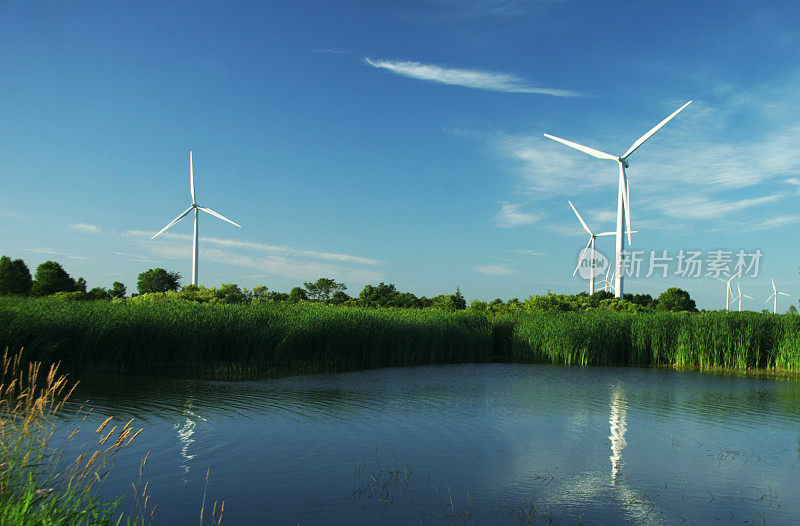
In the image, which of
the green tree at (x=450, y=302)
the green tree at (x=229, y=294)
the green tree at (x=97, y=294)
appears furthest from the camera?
the green tree at (x=450, y=302)

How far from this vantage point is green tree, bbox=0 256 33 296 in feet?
142

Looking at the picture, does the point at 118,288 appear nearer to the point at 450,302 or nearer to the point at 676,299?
the point at 450,302

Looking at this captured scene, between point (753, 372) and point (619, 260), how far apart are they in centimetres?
2014

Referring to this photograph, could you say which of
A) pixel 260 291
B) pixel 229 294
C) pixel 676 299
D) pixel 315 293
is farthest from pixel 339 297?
pixel 676 299

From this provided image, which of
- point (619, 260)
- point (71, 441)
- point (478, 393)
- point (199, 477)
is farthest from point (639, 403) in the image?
point (619, 260)

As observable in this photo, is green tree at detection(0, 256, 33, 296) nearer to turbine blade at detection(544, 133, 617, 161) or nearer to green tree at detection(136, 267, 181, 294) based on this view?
green tree at detection(136, 267, 181, 294)

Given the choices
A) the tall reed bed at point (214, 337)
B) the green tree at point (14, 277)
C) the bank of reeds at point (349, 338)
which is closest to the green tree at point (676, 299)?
the bank of reeds at point (349, 338)

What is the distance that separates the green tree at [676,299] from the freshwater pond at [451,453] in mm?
42758

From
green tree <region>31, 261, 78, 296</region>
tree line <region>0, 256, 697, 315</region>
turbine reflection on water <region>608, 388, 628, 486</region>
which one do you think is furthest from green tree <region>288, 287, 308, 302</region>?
turbine reflection on water <region>608, 388, 628, 486</region>

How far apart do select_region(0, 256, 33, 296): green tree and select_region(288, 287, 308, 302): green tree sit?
19.7 metres

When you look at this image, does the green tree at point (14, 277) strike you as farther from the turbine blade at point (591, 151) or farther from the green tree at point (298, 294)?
the turbine blade at point (591, 151)

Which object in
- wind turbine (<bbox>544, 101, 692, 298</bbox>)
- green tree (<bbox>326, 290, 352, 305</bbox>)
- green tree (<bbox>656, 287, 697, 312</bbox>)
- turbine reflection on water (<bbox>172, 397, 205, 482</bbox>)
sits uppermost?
wind turbine (<bbox>544, 101, 692, 298</bbox>)

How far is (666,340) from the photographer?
23.1m

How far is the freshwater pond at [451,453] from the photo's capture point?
6.04 metres
